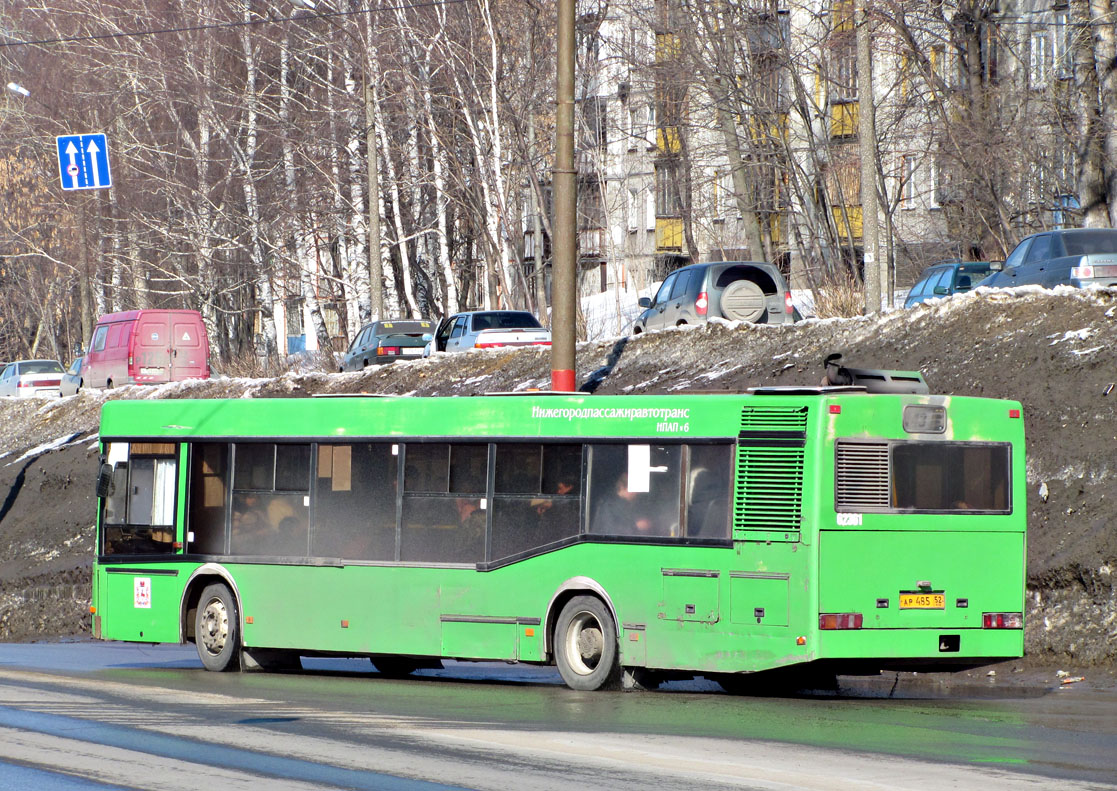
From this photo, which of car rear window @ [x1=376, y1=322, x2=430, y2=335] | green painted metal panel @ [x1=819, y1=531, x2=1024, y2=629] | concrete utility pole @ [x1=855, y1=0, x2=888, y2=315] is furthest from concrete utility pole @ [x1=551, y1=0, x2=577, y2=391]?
car rear window @ [x1=376, y1=322, x2=430, y2=335]

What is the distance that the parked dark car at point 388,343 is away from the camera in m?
38.4

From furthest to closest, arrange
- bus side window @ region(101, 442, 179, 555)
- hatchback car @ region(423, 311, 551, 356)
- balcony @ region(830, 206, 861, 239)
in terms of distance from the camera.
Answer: balcony @ region(830, 206, 861, 239)
hatchback car @ region(423, 311, 551, 356)
bus side window @ region(101, 442, 179, 555)

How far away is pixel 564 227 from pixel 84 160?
1836 cm

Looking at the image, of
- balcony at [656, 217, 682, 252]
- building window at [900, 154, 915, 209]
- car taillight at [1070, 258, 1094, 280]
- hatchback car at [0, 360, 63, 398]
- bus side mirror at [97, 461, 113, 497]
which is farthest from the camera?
balcony at [656, 217, 682, 252]

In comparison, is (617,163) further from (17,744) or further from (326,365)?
(17,744)

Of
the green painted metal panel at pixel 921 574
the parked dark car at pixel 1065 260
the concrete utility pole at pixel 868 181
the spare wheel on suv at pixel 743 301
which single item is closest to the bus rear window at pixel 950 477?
the green painted metal panel at pixel 921 574

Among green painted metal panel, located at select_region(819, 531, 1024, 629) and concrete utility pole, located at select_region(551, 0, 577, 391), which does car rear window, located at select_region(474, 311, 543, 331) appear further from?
green painted metal panel, located at select_region(819, 531, 1024, 629)

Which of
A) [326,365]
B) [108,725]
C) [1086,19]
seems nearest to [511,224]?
[326,365]

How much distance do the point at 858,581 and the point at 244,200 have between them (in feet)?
131

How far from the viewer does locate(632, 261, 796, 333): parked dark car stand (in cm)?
2939

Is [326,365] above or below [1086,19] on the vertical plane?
below

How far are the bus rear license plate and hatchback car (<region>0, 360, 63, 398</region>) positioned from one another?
4077 centimetres

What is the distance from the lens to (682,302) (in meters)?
29.9

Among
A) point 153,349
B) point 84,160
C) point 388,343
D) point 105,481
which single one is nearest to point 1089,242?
point 105,481
